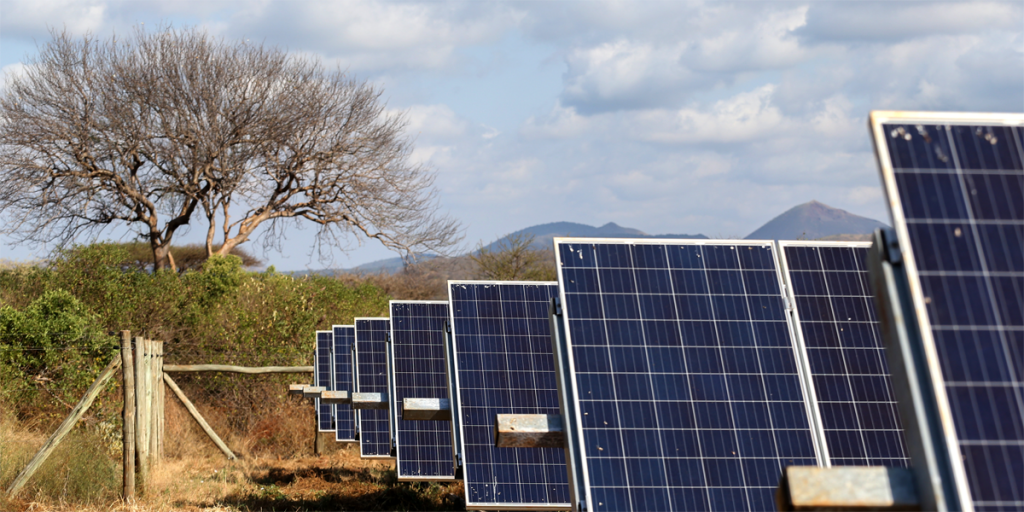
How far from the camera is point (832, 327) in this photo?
610 cm

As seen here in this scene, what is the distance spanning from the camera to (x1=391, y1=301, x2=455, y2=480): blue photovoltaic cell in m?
11.5

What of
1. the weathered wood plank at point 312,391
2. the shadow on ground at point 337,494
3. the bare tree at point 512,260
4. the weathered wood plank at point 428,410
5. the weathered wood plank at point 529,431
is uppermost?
the bare tree at point 512,260

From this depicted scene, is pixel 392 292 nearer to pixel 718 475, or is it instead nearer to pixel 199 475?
pixel 199 475

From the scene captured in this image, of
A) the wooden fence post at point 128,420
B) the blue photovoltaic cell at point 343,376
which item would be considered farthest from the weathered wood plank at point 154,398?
the blue photovoltaic cell at point 343,376

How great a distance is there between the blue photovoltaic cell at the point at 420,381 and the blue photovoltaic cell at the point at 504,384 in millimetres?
2392

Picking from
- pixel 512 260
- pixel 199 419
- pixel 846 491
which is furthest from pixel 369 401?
pixel 512 260

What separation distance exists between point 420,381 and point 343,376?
5346 mm

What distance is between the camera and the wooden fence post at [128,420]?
39.8 ft

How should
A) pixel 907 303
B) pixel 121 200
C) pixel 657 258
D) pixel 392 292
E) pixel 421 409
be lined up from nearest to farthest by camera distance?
pixel 907 303 → pixel 657 258 → pixel 421 409 → pixel 121 200 → pixel 392 292

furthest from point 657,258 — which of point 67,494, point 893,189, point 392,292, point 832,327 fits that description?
point 392,292

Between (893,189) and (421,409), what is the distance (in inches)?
259

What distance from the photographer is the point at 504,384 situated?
8969 millimetres

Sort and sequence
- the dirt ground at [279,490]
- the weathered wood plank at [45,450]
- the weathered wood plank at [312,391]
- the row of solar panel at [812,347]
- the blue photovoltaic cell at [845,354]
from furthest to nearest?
1. the weathered wood plank at [312,391]
2. the dirt ground at [279,490]
3. the weathered wood plank at [45,450]
4. the blue photovoltaic cell at [845,354]
5. the row of solar panel at [812,347]

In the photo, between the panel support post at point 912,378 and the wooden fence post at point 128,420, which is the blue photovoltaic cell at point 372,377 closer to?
the wooden fence post at point 128,420
